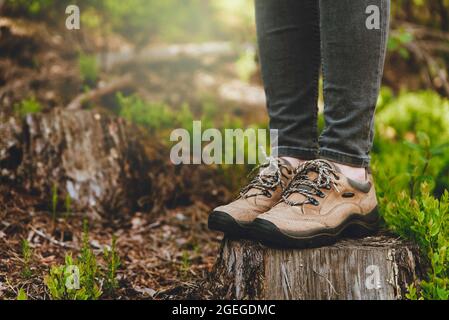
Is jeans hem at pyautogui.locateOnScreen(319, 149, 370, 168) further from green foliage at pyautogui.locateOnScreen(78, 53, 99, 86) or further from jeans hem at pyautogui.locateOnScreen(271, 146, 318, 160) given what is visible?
green foliage at pyautogui.locateOnScreen(78, 53, 99, 86)

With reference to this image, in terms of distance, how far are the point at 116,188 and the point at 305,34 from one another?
1329 mm

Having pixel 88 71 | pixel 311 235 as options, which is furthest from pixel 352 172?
pixel 88 71

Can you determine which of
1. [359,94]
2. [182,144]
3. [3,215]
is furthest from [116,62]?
[359,94]

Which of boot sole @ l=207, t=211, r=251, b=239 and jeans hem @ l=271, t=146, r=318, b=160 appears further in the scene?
jeans hem @ l=271, t=146, r=318, b=160

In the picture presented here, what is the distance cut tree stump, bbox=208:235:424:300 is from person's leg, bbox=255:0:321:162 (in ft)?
1.50

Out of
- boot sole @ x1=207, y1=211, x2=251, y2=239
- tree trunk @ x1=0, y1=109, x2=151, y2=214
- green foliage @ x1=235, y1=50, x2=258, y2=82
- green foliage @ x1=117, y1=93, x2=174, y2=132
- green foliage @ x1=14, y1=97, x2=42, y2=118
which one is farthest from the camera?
A: green foliage @ x1=235, y1=50, x2=258, y2=82

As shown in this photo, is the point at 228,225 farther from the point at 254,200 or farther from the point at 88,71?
the point at 88,71

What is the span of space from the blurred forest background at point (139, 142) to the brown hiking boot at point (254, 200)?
12.2 inches

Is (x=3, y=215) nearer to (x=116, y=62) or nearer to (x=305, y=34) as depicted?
(x=305, y=34)

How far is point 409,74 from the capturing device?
5223 mm

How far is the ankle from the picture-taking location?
1703mm

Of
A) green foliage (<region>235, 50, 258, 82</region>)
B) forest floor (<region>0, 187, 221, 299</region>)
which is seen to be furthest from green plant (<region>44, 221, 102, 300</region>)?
green foliage (<region>235, 50, 258, 82</region>)

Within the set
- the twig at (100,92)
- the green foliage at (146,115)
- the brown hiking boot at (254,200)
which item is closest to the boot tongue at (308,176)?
the brown hiking boot at (254,200)

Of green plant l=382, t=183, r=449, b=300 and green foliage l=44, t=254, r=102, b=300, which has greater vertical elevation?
green plant l=382, t=183, r=449, b=300
